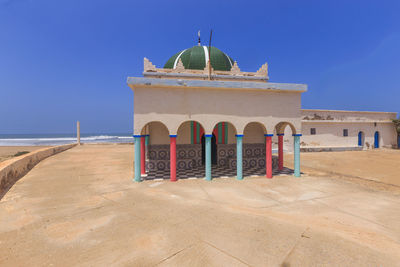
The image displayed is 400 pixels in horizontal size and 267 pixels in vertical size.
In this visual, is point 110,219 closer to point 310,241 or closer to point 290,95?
point 310,241

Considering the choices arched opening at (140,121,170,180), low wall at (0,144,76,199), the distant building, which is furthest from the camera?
arched opening at (140,121,170,180)

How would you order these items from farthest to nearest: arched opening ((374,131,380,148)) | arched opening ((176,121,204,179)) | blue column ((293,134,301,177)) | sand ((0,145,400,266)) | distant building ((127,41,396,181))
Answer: arched opening ((374,131,380,148))
arched opening ((176,121,204,179))
blue column ((293,134,301,177))
distant building ((127,41,396,181))
sand ((0,145,400,266))

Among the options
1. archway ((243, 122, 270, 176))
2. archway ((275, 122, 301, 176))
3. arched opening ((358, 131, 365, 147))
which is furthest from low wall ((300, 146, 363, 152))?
archway ((243, 122, 270, 176))

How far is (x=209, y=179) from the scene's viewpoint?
8.52 meters

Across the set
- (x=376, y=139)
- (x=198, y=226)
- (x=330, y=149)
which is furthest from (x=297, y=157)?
(x=376, y=139)

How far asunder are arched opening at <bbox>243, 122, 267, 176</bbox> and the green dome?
5726mm

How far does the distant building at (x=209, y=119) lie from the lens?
809 cm

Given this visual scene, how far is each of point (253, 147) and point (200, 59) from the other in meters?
7.72

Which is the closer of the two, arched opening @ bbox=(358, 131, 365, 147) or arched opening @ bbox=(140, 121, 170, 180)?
arched opening @ bbox=(140, 121, 170, 180)

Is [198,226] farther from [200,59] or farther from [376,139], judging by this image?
[376,139]

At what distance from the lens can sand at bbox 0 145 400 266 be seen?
302 centimetres

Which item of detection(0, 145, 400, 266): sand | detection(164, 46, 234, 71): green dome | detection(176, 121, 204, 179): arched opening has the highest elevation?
detection(164, 46, 234, 71): green dome

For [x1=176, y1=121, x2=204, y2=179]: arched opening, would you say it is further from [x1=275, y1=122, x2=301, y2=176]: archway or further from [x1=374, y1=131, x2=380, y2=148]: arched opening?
[x1=374, y1=131, x2=380, y2=148]: arched opening

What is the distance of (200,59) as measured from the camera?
13.9 m
